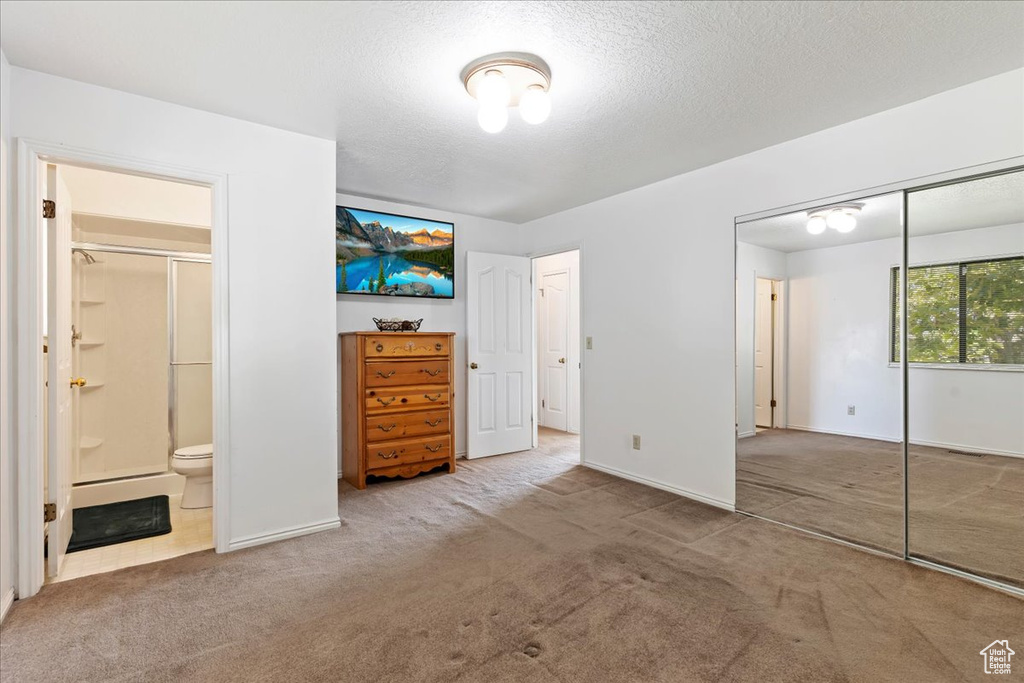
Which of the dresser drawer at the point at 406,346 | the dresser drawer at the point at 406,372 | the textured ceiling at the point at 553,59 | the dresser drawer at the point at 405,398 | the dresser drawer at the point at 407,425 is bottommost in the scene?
the dresser drawer at the point at 407,425

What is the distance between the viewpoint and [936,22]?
1.90 metres

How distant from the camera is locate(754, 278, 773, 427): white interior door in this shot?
129 inches

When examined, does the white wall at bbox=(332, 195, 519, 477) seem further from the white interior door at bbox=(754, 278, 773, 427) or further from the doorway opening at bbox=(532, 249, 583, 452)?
the white interior door at bbox=(754, 278, 773, 427)

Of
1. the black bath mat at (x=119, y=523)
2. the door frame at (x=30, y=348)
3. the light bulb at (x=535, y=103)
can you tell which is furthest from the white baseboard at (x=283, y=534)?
the light bulb at (x=535, y=103)

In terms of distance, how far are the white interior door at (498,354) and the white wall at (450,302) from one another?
5.7 inches

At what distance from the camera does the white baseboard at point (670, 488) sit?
338cm

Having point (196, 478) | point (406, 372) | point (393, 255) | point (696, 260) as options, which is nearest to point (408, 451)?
point (406, 372)

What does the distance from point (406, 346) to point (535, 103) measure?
241 cm

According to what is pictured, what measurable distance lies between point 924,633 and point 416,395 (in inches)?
133

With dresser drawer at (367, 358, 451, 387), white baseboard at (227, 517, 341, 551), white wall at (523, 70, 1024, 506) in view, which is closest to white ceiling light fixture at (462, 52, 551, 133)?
white wall at (523, 70, 1024, 506)

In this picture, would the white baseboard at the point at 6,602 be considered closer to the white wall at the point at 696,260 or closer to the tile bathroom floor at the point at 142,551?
the tile bathroom floor at the point at 142,551

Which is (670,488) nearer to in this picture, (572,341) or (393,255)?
(572,341)

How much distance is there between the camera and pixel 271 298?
2857 millimetres

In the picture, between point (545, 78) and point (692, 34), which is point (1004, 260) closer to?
point (692, 34)
